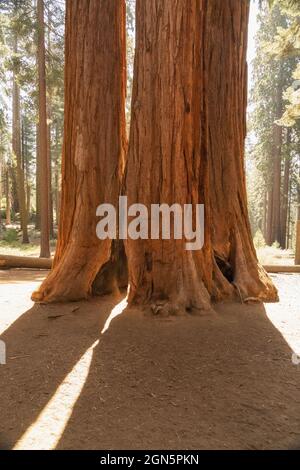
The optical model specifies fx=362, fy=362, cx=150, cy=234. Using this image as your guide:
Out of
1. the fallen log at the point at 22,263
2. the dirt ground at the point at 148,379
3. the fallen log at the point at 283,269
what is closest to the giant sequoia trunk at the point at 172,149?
the dirt ground at the point at 148,379

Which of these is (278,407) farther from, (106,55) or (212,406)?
(106,55)

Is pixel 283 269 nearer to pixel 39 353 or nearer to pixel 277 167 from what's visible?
Result: pixel 39 353

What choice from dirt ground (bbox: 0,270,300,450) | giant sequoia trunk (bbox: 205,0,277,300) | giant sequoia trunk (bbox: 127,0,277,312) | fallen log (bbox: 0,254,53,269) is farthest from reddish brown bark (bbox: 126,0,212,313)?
fallen log (bbox: 0,254,53,269)

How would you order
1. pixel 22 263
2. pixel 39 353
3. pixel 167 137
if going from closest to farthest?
pixel 39 353 < pixel 167 137 < pixel 22 263

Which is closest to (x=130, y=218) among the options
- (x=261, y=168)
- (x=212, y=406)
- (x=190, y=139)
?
(x=190, y=139)

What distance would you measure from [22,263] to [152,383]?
7578mm

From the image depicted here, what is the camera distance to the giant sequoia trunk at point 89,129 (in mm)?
5391

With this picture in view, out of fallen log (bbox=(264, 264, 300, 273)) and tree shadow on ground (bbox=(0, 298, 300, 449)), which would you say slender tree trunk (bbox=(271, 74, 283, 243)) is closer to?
fallen log (bbox=(264, 264, 300, 273))

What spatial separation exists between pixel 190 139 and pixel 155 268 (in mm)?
1703

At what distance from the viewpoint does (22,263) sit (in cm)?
971

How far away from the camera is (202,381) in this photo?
9.82 feet

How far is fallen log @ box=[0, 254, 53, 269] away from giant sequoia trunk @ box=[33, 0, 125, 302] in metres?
4.19

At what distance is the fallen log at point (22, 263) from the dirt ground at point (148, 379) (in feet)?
16.2

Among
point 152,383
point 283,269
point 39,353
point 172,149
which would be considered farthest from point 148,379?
point 283,269
